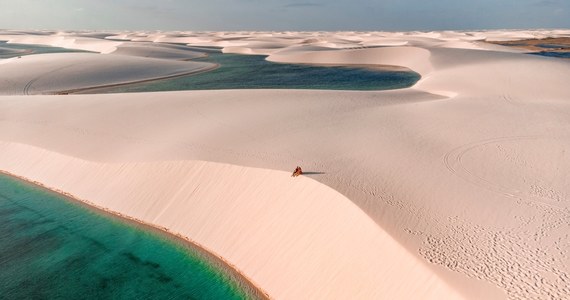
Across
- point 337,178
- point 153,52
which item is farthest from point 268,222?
point 153,52

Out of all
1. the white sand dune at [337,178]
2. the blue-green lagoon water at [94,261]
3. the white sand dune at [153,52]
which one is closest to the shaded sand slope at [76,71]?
the white sand dune at [153,52]

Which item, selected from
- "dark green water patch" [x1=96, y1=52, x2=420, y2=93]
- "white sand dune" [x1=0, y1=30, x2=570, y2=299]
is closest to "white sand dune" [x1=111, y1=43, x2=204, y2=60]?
"dark green water patch" [x1=96, y1=52, x2=420, y2=93]

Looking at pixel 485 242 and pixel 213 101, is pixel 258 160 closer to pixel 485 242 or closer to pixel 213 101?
pixel 485 242

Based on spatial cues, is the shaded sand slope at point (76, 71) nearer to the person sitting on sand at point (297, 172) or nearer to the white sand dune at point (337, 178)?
the white sand dune at point (337, 178)

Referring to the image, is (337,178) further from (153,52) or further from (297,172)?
(153,52)

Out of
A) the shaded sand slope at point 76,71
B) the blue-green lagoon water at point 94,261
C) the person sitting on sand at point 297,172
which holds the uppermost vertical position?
the person sitting on sand at point 297,172

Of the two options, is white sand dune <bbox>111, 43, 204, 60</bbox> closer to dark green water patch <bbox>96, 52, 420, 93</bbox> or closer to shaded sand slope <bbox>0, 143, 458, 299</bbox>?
dark green water patch <bbox>96, 52, 420, 93</bbox>
